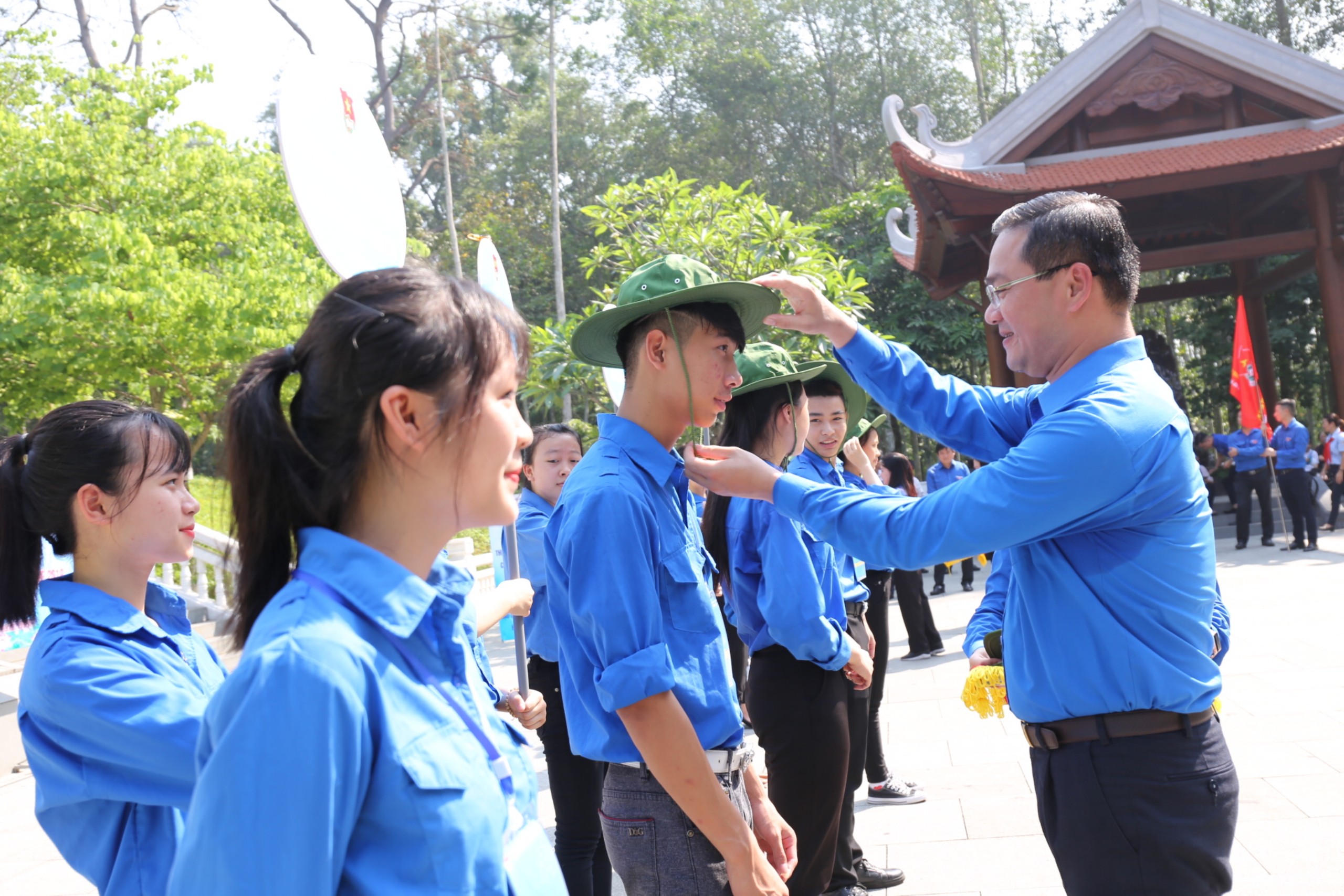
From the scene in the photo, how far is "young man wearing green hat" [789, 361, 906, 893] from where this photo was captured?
3.39 m

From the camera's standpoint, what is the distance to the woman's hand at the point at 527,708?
8.15 ft

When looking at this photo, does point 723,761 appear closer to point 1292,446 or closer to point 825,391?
point 825,391

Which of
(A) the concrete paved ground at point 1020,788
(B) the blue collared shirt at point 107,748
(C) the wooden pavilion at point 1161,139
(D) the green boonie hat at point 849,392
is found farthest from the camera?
(C) the wooden pavilion at point 1161,139

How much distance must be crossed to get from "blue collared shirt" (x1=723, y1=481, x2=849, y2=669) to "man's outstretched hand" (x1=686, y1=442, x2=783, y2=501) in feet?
2.60

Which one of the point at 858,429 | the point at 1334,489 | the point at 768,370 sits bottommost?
the point at 1334,489

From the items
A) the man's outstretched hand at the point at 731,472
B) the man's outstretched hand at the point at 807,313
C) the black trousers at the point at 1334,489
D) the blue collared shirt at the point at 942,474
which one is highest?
the man's outstretched hand at the point at 807,313

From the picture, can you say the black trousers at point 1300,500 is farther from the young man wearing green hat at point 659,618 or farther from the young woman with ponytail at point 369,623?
the young woman with ponytail at point 369,623

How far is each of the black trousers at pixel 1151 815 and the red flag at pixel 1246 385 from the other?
435 inches

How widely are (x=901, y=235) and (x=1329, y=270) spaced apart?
532 centimetres

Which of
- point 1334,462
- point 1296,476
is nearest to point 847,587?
point 1296,476

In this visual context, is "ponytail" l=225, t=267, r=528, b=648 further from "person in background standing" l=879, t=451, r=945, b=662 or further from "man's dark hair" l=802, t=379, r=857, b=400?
"person in background standing" l=879, t=451, r=945, b=662

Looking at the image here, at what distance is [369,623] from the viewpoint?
0.98 meters

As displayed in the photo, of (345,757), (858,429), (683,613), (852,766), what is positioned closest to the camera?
(345,757)

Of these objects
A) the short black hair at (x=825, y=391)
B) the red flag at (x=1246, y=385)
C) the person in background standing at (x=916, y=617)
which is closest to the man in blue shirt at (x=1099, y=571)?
the short black hair at (x=825, y=391)
